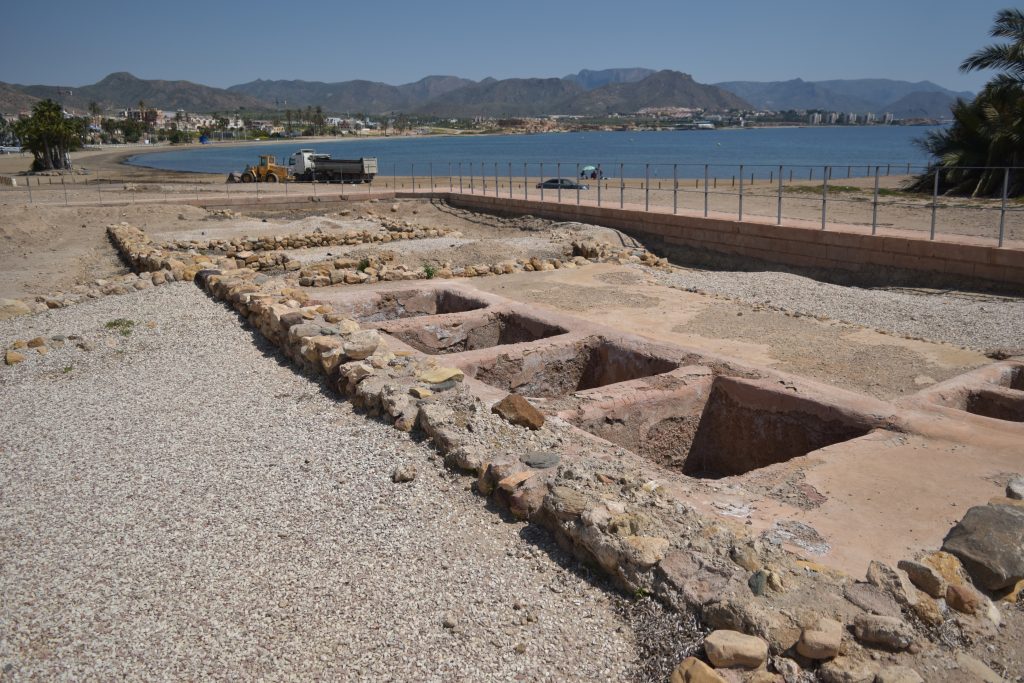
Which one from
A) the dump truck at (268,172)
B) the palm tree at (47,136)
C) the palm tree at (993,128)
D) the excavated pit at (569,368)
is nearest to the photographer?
the excavated pit at (569,368)

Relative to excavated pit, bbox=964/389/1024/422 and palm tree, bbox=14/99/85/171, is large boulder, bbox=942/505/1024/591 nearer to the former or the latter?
excavated pit, bbox=964/389/1024/422

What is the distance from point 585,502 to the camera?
485 cm

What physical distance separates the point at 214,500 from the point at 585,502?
2.52 metres

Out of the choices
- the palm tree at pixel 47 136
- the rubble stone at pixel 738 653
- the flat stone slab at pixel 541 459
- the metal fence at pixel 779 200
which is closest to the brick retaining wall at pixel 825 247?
the metal fence at pixel 779 200

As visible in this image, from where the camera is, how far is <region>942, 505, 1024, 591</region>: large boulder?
4246mm

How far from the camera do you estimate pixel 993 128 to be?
27.1 m

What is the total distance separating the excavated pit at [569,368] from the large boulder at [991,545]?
14.4ft

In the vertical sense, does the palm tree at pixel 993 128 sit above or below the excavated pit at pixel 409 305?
above

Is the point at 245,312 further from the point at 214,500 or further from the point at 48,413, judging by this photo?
the point at 214,500

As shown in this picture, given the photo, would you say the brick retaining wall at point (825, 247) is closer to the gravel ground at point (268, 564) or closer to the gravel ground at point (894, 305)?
the gravel ground at point (894, 305)

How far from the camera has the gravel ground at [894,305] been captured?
1094cm

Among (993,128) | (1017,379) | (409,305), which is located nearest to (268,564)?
(1017,379)

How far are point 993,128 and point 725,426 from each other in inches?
972

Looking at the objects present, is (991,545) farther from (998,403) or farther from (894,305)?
(894,305)
